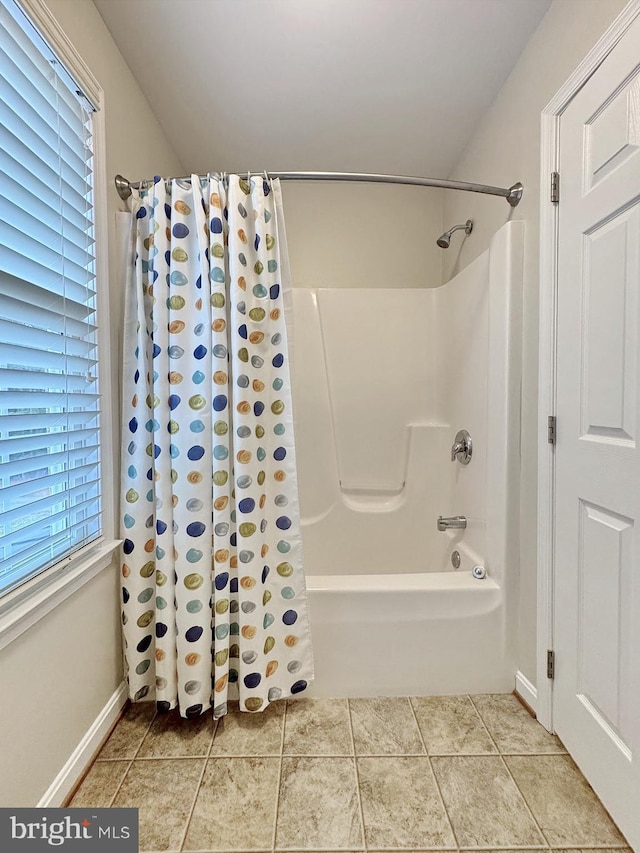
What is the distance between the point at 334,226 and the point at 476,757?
261cm

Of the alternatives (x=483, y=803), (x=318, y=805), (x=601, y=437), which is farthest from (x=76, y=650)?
(x=601, y=437)

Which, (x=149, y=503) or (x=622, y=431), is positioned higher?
(x=622, y=431)

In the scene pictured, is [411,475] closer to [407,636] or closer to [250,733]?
[407,636]

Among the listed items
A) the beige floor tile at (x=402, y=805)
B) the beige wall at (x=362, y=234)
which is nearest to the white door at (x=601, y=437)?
the beige floor tile at (x=402, y=805)

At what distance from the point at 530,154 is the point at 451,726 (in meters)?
2.01

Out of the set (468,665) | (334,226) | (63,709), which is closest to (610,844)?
(468,665)

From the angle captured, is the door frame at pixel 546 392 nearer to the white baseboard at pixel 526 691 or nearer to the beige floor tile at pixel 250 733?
the white baseboard at pixel 526 691

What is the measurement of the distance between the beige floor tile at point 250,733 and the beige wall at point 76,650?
399 mm

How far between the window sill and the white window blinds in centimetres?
3

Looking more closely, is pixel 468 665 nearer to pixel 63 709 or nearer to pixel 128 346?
pixel 63 709

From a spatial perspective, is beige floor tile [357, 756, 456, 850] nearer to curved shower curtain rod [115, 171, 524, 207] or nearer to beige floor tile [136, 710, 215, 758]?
beige floor tile [136, 710, 215, 758]

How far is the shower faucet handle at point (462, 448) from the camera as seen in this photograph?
1958 millimetres

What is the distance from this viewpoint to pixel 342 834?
3.61 ft

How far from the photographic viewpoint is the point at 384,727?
4.78 ft
